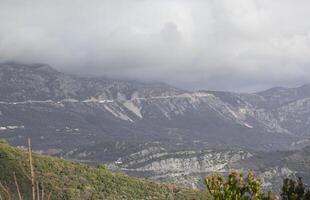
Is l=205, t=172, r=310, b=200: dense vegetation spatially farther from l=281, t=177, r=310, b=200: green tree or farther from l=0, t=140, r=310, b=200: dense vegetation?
l=0, t=140, r=310, b=200: dense vegetation

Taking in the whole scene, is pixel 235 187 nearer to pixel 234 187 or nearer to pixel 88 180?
pixel 234 187

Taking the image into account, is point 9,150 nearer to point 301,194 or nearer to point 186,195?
point 186,195

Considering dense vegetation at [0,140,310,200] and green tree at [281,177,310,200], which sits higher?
green tree at [281,177,310,200]

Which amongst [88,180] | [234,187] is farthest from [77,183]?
[234,187]

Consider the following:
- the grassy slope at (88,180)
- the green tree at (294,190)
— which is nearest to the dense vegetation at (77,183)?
the grassy slope at (88,180)

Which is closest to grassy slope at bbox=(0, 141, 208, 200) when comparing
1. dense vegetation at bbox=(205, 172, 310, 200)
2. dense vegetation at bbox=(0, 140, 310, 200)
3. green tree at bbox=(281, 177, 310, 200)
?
dense vegetation at bbox=(0, 140, 310, 200)

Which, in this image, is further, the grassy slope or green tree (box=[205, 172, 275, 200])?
the grassy slope

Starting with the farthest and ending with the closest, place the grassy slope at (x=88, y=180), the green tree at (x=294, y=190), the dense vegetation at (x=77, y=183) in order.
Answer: the grassy slope at (x=88, y=180)
the dense vegetation at (x=77, y=183)
the green tree at (x=294, y=190)

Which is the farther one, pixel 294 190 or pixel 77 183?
pixel 77 183

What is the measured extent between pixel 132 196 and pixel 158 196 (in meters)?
8.16

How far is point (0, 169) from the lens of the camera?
155 meters

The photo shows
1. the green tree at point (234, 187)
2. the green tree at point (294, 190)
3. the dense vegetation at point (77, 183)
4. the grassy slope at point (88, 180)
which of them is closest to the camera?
the green tree at point (234, 187)

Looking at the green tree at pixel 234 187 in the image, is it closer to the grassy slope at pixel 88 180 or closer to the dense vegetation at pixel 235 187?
the dense vegetation at pixel 235 187

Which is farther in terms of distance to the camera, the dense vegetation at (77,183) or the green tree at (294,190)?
the dense vegetation at (77,183)
